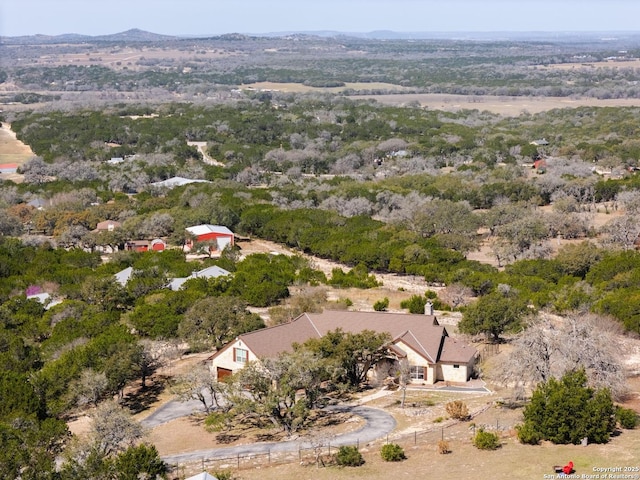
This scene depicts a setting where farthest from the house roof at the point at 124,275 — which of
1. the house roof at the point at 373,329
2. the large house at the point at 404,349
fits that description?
the large house at the point at 404,349

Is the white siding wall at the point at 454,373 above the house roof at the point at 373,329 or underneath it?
underneath

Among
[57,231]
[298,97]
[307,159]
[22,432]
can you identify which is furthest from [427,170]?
[298,97]

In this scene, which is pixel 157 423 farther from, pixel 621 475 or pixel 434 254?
pixel 434 254

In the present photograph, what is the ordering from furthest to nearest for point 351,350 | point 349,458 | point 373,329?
point 373,329 < point 351,350 < point 349,458

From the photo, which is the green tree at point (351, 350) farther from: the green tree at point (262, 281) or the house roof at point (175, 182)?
the house roof at point (175, 182)

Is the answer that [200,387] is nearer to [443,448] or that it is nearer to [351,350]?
[351,350]

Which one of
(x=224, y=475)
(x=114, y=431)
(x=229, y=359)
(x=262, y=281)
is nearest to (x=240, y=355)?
(x=229, y=359)
